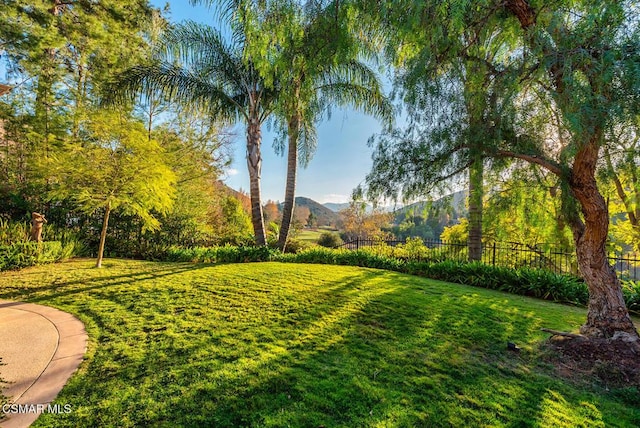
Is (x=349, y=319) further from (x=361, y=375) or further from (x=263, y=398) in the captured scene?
(x=263, y=398)

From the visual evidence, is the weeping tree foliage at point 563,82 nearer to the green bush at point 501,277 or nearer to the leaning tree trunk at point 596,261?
the leaning tree trunk at point 596,261

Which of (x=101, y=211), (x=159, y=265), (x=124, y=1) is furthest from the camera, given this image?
(x=101, y=211)

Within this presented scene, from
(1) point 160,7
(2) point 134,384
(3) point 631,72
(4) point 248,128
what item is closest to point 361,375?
(2) point 134,384

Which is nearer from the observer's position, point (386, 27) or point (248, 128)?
point (386, 27)

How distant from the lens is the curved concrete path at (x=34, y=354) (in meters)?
2.05

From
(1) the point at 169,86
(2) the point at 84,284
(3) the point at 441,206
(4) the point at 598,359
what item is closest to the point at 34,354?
(2) the point at 84,284

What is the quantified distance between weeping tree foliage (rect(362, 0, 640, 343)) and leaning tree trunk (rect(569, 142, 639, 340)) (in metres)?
0.01

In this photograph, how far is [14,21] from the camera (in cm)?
716

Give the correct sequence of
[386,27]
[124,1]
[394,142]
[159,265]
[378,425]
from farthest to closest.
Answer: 1. [124,1]
2. [159,265]
3. [394,142]
4. [386,27]
5. [378,425]

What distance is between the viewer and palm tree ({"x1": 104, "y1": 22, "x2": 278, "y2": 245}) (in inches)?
316

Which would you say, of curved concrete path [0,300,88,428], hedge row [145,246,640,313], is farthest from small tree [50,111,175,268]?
curved concrete path [0,300,88,428]

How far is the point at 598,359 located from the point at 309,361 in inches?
130

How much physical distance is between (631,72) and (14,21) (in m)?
11.9

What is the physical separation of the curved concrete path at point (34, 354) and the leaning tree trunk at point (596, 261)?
539cm
